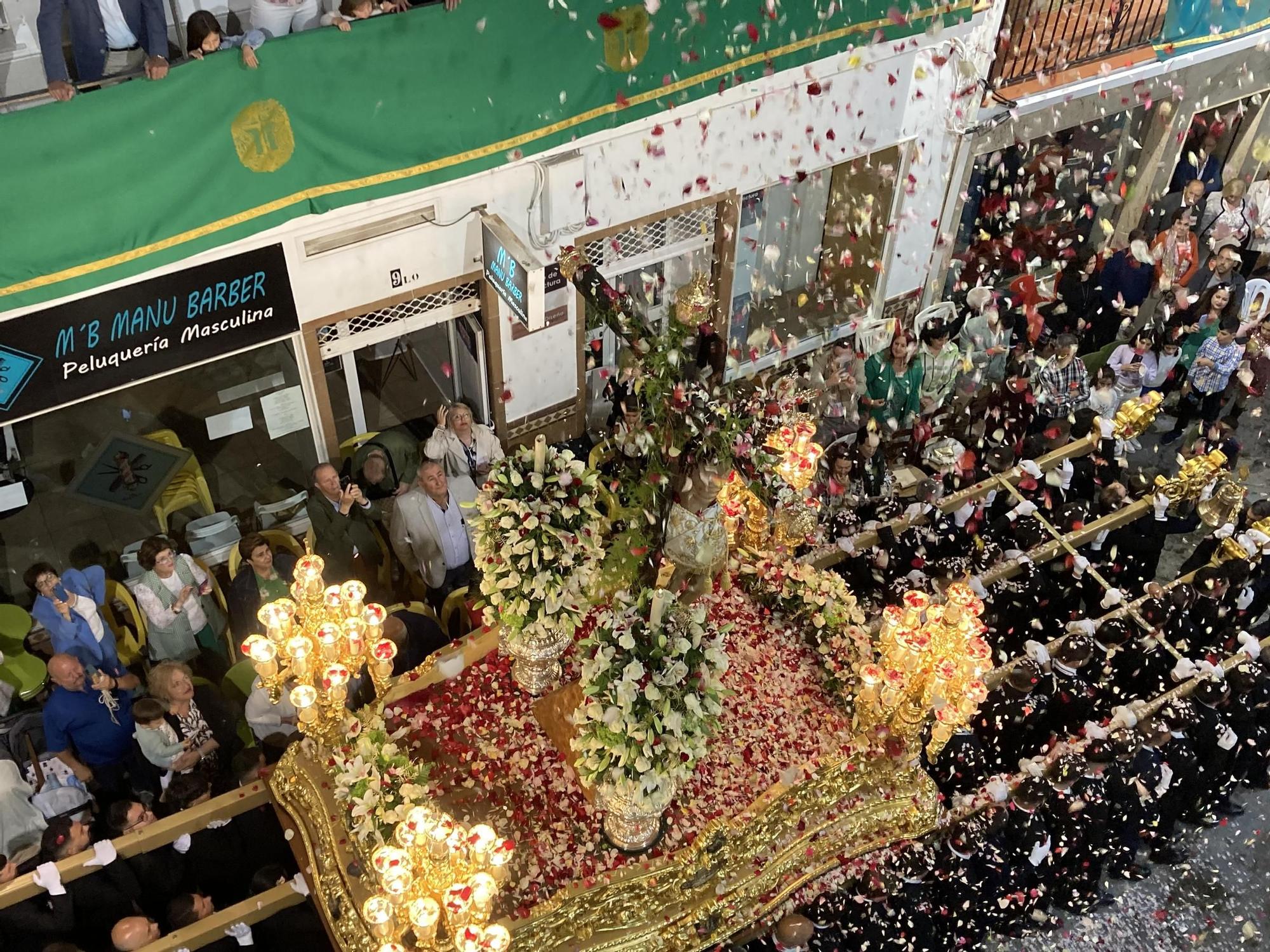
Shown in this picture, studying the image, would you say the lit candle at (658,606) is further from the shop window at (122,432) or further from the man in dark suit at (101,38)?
the shop window at (122,432)

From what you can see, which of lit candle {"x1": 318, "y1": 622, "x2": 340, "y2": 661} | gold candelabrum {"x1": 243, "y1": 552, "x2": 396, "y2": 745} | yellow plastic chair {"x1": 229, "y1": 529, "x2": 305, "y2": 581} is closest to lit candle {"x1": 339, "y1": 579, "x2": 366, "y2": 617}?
gold candelabrum {"x1": 243, "y1": 552, "x2": 396, "y2": 745}

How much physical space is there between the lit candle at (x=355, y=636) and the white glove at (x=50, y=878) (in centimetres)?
206

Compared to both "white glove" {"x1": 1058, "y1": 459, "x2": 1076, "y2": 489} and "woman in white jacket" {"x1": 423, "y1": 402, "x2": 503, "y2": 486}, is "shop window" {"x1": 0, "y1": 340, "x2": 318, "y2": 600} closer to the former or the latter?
"woman in white jacket" {"x1": 423, "y1": 402, "x2": 503, "y2": 486}

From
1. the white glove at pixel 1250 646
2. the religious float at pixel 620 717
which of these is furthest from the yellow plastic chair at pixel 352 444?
the white glove at pixel 1250 646

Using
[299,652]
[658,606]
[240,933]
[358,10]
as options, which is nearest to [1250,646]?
[658,606]

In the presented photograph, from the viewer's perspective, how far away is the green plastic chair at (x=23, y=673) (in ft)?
28.0

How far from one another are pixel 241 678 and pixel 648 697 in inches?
154

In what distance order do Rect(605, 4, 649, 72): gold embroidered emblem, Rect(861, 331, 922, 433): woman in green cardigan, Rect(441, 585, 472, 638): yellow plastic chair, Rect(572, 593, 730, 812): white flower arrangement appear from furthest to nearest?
Rect(861, 331, 922, 433): woman in green cardigan, Rect(605, 4, 649, 72): gold embroidered emblem, Rect(441, 585, 472, 638): yellow plastic chair, Rect(572, 593, 730, 812): white flower arrangement

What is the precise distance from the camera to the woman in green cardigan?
10.8 meters

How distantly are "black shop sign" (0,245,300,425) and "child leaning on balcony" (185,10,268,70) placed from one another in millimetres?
1578

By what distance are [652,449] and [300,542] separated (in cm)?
470

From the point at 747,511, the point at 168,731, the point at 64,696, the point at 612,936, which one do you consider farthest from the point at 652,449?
the point at 64,696

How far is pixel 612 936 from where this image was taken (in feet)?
21.2

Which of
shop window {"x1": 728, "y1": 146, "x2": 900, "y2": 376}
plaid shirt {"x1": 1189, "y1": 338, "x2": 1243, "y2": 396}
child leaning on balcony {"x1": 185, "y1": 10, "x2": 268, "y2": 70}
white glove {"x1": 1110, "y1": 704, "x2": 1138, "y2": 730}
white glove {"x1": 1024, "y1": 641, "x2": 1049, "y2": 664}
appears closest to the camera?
child leaning on balcony {"x1": 185, "y1": 10, "x2": 268, "y2": 70}
